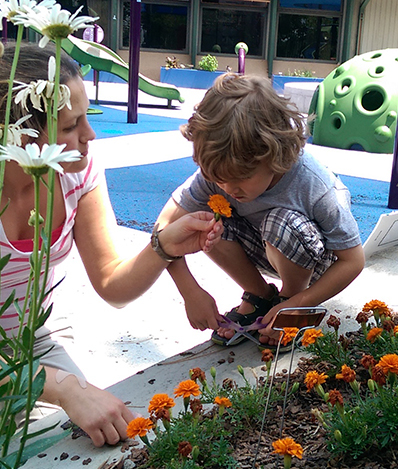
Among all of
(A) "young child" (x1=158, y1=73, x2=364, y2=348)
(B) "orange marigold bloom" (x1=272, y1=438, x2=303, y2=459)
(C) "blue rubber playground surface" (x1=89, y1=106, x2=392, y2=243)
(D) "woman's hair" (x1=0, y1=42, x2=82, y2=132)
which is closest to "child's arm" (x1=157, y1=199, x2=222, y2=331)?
(A) "young child" (x1=158, y1=73, x2=364, y2=348)

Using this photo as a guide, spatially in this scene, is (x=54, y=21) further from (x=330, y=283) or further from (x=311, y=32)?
(x=311, y=32)

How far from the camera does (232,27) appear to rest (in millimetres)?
18031

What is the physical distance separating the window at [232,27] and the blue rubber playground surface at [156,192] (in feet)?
40.8

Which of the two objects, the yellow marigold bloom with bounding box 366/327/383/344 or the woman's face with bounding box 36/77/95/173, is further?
the yellow marigold bloom with bounding box 366/327/383/344

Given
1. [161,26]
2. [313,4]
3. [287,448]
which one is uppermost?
[313,4]

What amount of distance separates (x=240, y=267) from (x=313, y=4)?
1698 centimetres

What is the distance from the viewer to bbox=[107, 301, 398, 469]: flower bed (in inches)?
48.6

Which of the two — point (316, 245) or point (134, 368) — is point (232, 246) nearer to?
point (316, 245)

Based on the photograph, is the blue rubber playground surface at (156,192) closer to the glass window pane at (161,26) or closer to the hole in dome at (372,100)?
the hole in dome at (372,100)

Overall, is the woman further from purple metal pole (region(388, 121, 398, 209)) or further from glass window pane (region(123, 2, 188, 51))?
glass window pane (region(123, 2, 188, 51))

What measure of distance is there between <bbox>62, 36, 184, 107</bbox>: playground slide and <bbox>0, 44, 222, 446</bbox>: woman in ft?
28.3

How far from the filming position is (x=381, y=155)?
693 cm

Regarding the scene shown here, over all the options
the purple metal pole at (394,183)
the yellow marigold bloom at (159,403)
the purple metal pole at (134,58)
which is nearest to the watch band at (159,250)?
the yellow marigold bloom at (159,403)

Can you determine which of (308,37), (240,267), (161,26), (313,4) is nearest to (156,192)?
(240,267)
